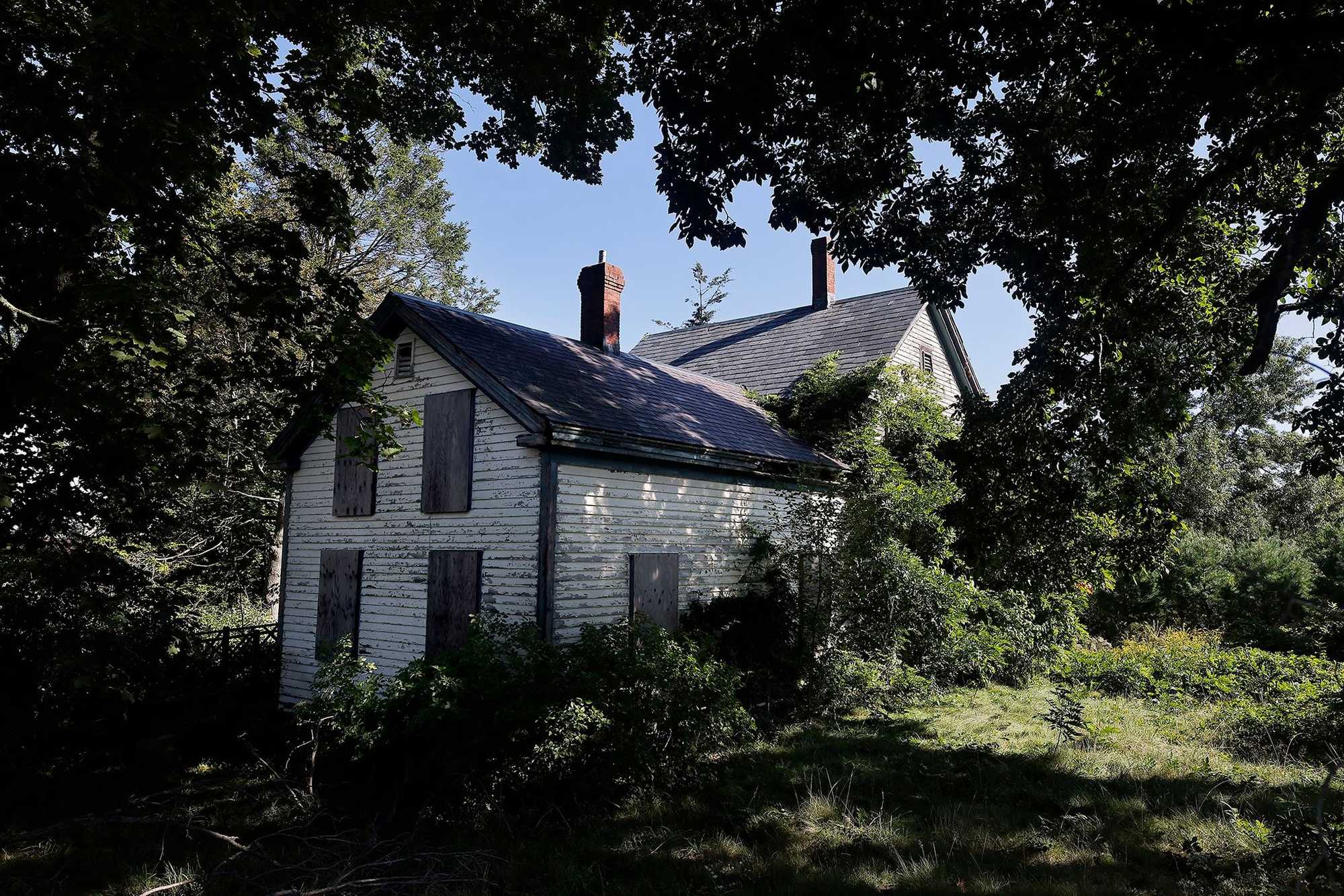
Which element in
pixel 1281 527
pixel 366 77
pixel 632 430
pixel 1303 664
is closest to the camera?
pixel 366 77

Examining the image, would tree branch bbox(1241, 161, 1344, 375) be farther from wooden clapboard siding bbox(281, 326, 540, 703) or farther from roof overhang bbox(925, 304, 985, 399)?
roof overhang bbox(925, 304, 985, 399)

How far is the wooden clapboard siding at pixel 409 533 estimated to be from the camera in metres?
10.9

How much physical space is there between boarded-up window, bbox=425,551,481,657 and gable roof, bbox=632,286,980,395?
400 inches

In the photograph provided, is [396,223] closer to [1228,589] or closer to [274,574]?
[274,574]

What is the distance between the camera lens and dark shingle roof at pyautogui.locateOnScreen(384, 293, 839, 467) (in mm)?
11641

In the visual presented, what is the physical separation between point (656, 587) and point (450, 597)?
306 cm

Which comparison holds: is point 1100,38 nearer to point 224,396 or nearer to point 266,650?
point 266,650

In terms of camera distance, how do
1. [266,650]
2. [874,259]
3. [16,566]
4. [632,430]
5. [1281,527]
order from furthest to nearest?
1. [1281,527]
2. [266,650]
3. [632,430]
4. [874,259]
5. [16,566]

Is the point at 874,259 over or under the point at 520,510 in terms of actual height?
over

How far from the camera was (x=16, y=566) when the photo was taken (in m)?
7.74

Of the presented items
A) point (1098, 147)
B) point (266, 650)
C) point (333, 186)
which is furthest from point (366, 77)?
Result: point (266, 650)

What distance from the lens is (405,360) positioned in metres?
12.8

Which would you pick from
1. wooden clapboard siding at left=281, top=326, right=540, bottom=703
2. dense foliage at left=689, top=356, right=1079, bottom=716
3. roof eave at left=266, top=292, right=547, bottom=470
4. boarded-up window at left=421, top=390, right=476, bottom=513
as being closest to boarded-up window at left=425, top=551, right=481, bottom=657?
wooden clapboard siding at left=281, top=326, right=540, bottom=703

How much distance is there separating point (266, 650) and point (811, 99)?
13256 millimetres
